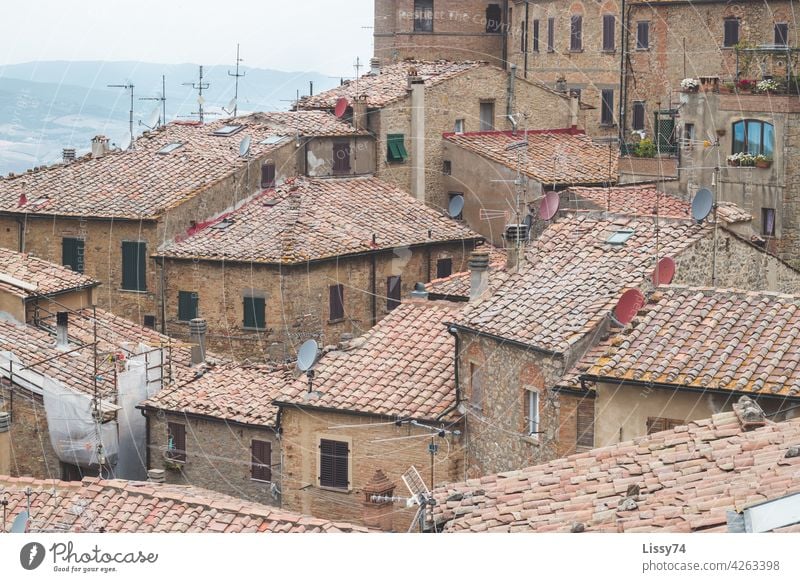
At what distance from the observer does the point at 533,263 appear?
46.6 feet

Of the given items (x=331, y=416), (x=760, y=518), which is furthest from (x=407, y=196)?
(x=760, y=518)

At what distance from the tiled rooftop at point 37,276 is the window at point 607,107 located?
11.5 metres

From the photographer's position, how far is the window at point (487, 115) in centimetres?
2381

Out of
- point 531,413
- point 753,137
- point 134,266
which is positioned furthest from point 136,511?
point 753,137

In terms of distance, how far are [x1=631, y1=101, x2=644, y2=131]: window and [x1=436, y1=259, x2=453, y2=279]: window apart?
22.9 ft

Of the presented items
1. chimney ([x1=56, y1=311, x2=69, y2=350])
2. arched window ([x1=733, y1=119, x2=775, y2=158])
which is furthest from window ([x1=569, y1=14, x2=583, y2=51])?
chimney ([x1=56, y1=311, x2=69, y2=350])

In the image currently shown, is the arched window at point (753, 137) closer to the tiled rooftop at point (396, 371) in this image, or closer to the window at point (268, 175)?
the window at point (268, 175)

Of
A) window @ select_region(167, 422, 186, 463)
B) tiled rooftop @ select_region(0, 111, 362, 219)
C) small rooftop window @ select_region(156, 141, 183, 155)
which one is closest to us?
window @ select_region(167, 422, 186, 463)

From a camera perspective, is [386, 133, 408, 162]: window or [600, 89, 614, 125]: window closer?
[386, 133, 408, 162]: window

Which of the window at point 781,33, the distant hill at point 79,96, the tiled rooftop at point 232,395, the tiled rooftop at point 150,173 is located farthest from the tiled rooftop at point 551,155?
the tiled rooftop at point 232,395

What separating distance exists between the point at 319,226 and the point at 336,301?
0.95 meters

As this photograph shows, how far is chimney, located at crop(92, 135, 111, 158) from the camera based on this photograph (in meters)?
22.1

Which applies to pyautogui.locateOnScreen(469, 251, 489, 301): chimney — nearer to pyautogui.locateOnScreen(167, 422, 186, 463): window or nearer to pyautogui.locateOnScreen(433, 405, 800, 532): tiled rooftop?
pyautogui.locateOnScreen(167, 422, 186, 463): window

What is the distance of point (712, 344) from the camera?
469 inches
